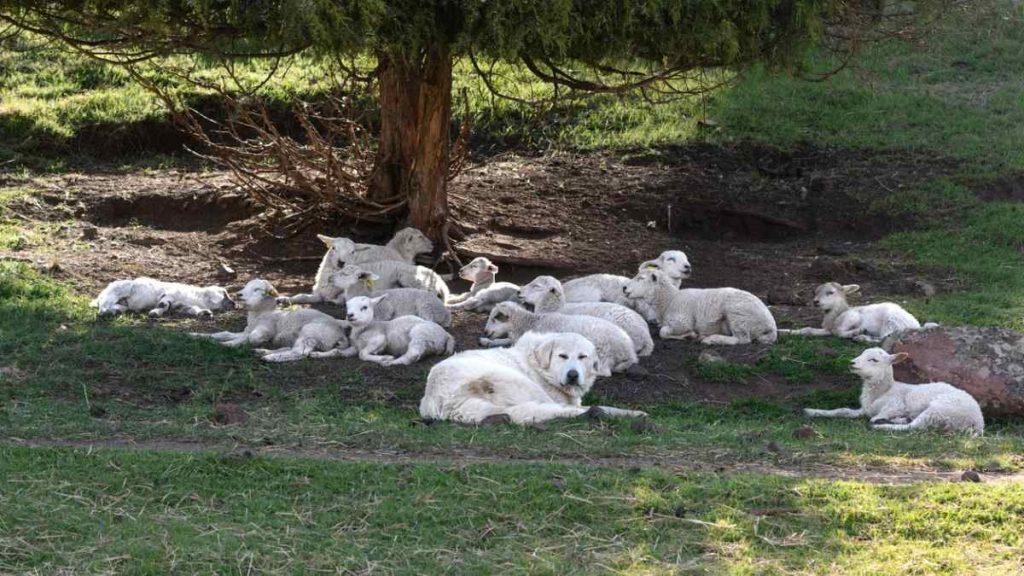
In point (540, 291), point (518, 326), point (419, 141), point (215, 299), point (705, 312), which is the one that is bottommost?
point (215, 299)

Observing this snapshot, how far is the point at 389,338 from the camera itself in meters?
10.9

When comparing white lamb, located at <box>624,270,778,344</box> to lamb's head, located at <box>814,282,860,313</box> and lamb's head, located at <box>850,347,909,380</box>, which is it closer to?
lamb's head, located at <box>814,282,860,313</box>

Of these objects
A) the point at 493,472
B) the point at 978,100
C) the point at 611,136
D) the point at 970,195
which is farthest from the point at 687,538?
the point at 978,100

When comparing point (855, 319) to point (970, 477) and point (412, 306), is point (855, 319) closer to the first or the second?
point (412, 306)

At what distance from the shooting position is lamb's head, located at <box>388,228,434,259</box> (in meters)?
14.0

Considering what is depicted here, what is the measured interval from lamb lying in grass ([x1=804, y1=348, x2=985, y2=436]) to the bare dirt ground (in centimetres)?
214

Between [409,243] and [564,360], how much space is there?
17.7 feet

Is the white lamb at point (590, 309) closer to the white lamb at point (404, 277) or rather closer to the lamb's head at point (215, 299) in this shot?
the white lamb at point (404, 277)

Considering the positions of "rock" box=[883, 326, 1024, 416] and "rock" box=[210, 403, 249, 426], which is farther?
"rock" box=[883, 326, 1024, 416]

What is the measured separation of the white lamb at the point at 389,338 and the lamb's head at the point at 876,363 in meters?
3.27

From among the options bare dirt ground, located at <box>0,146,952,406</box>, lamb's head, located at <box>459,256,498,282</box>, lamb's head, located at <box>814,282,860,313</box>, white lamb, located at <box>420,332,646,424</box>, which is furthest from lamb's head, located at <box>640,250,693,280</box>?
white lamb, located at <box>420,332,646,424</box>

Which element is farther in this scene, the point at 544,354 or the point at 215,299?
the point at 215,299

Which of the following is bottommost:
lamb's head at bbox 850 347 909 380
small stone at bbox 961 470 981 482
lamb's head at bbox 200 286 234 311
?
lamb's head at bbox 200 286 234 311

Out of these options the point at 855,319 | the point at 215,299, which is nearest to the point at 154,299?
the point at 215,299
